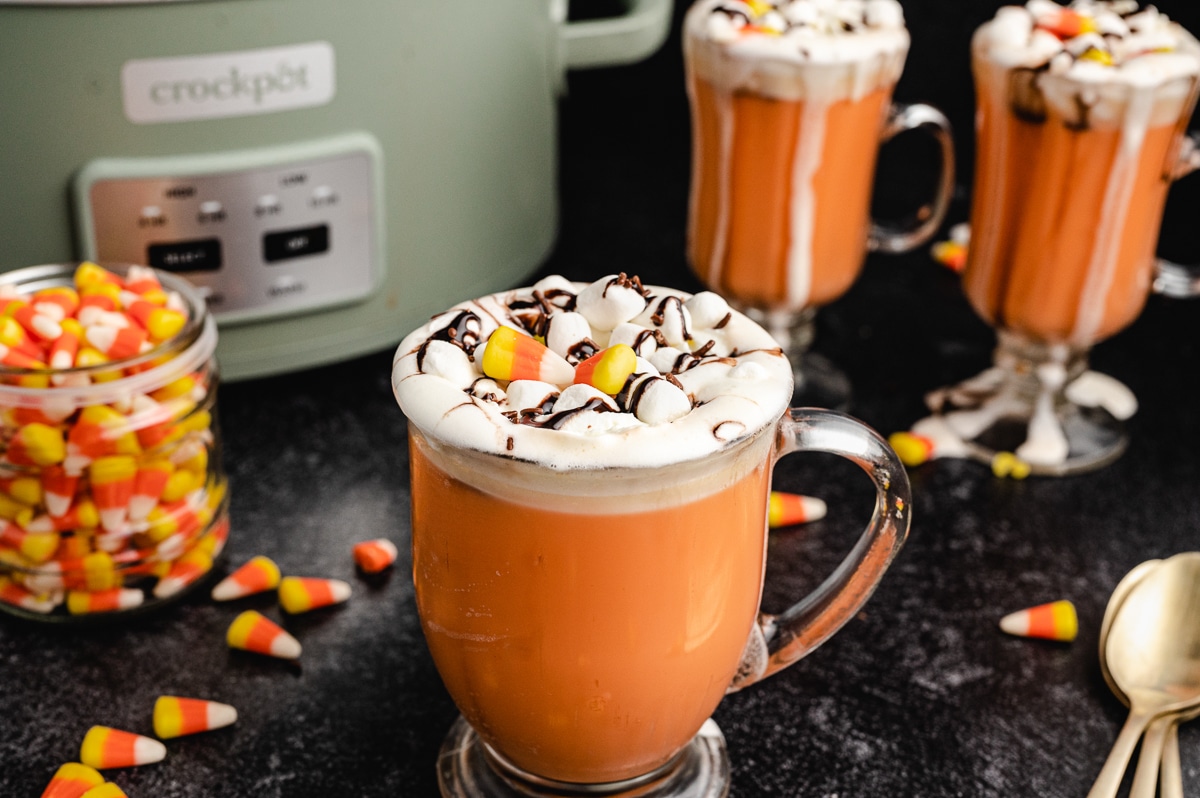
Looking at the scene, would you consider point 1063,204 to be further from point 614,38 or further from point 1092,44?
point 614,38

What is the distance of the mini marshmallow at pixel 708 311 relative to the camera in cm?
78

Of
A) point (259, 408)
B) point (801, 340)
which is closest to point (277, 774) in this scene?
point (259, 408)

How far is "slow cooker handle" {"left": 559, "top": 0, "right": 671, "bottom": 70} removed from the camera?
4.44ft

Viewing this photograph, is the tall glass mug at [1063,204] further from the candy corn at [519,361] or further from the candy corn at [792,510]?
the candy corn at [519,361]

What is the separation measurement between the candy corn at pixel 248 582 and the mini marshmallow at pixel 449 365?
0.39m

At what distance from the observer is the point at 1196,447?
127 centimetres

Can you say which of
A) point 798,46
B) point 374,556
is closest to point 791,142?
point 798,46

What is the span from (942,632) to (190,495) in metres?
0.65

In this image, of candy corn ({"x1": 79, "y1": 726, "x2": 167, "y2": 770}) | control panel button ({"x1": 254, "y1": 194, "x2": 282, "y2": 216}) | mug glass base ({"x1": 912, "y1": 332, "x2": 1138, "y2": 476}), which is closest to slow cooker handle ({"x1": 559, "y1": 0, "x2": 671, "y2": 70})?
control panel button ({"x1": 254, "y1": 194, "x2": 282, "y2": 216})

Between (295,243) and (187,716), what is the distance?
0.48 m

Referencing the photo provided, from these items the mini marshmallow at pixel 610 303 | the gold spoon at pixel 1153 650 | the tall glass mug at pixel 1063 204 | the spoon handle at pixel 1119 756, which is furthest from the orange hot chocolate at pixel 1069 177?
the mini marshmallow at pixel 610 303

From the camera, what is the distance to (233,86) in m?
1.06

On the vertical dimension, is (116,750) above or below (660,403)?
below

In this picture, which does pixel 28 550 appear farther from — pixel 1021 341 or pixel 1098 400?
pixel 1098 400
